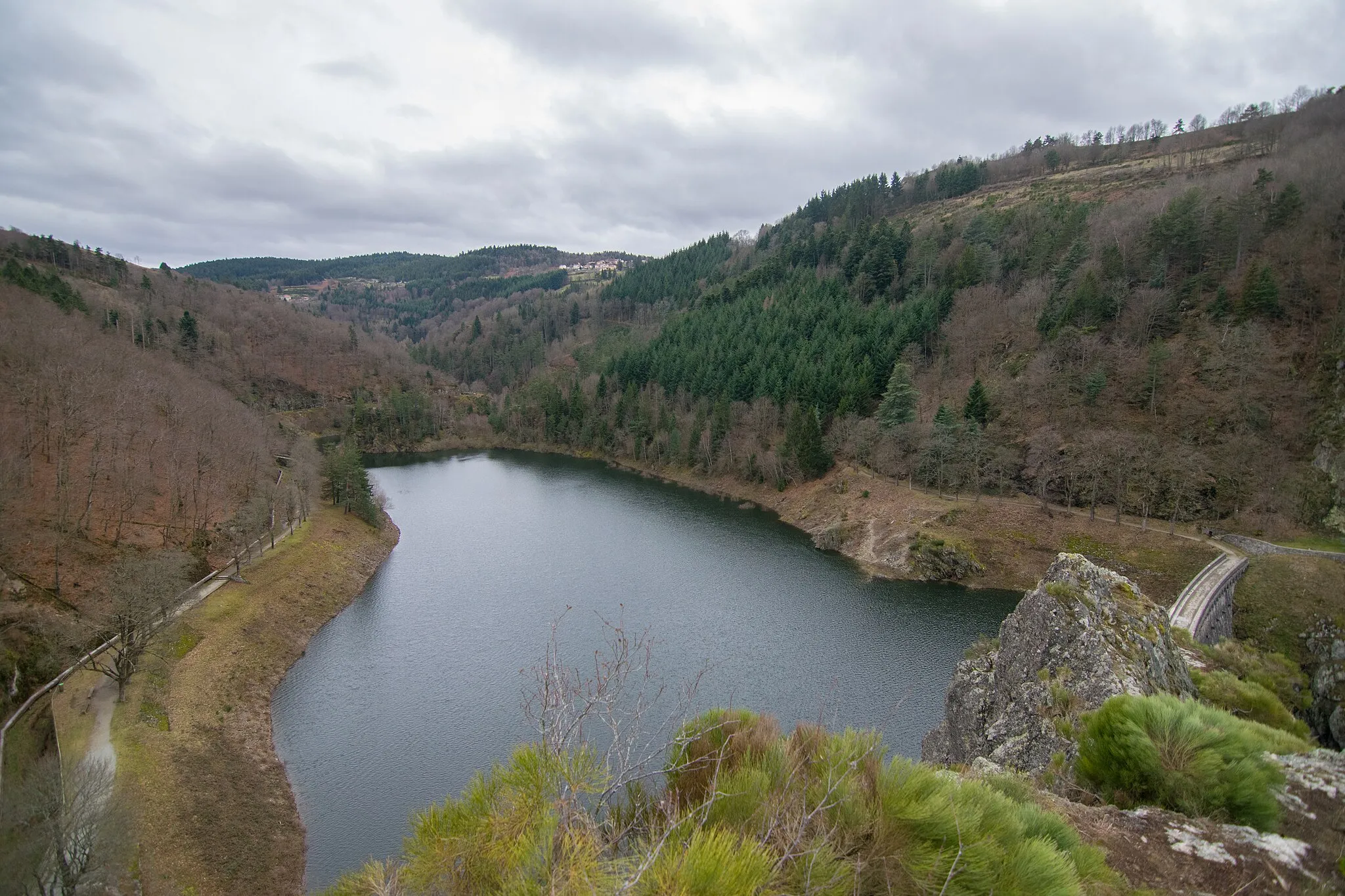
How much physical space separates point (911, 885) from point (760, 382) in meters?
68.4

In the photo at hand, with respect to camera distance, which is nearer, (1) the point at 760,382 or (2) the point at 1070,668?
(2) the point at 1070,668

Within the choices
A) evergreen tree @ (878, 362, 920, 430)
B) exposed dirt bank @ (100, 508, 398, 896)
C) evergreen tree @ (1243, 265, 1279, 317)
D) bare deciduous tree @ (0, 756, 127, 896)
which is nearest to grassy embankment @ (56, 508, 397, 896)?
exposed dirt bank @ (100, 508, 398, 896)

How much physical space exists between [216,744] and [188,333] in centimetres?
9357

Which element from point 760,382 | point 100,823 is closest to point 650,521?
point 760,382

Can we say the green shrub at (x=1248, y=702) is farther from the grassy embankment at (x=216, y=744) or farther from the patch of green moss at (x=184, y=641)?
the patch of green moss at (x=184, y=641)

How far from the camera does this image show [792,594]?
3791 cm

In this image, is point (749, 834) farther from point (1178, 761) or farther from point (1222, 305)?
point (1222, 305)

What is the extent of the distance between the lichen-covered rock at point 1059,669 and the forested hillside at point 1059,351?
30.5 meters

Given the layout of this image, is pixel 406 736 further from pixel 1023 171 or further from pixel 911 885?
pixel 1023 171

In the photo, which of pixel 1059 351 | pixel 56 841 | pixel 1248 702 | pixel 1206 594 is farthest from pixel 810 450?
pixel 56 841

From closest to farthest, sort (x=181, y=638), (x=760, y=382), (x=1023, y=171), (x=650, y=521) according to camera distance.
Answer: (x=181, y=638) → (x=650, y=521) → (x=760, y=382) → (x=1023, y=171)

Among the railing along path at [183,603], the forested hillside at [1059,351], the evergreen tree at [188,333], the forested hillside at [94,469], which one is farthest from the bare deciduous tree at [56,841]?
the evergreen tree at [188,333]

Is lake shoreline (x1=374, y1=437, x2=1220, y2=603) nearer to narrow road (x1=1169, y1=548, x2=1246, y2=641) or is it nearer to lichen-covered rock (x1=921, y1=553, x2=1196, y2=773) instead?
narrow road (x1=1169, y1=548, x2=1246, y2=641)

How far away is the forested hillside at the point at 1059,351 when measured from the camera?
41.0 m
